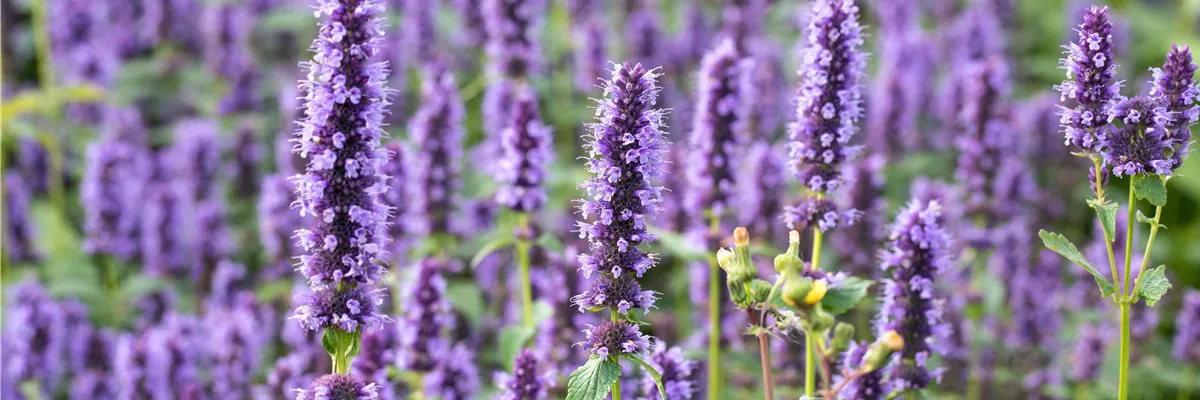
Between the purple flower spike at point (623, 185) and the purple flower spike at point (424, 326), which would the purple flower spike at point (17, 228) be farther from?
the purple flower spike at point (623, 185)

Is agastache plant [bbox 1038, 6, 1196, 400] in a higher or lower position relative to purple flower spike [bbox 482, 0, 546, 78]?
lower

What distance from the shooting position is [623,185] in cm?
347

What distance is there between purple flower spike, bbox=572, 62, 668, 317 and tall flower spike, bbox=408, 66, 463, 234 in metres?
3.22

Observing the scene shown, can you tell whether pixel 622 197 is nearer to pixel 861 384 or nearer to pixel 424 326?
pixel 861 384

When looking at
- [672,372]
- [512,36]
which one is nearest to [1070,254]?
[672,372]

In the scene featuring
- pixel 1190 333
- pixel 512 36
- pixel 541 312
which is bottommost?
pixel 541 312

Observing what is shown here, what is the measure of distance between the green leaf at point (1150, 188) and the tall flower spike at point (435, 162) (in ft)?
13.4

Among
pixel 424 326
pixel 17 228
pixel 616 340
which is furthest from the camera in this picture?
pixel 17 228

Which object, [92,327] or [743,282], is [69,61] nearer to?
[92,327]

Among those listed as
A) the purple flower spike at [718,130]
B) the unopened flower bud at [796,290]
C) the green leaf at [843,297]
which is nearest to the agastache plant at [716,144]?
the purple flower spike at [718,130]

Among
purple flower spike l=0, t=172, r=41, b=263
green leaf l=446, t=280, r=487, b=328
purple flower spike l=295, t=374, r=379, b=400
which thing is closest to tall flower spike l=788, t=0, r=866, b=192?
purple flower spike l=295, t=374, r=379, b=400

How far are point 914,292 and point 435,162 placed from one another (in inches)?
132

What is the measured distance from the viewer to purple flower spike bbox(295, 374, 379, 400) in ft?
11.9

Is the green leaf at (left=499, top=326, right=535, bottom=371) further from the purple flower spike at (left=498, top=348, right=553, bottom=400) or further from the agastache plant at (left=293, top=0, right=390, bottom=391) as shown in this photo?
the agastache plant at (left=293, top=0, right=390, bottom=391)
